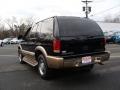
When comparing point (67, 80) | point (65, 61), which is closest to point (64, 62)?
point (65, 61)

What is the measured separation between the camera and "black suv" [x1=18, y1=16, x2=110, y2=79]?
21.5 ft

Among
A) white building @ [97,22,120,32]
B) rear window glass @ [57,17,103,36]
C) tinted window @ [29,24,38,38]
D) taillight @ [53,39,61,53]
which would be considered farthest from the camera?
white building @ [97,22,120,32]

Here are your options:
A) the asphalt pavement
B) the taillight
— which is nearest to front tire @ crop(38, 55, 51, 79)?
the asphalt pavement

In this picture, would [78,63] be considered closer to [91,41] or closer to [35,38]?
[91,41]

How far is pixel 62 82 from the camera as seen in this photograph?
6965 mm

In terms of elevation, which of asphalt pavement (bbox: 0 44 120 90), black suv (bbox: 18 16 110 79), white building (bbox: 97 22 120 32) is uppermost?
white building (bbox: 97 22 120 32)

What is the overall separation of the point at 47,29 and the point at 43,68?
4.08ft

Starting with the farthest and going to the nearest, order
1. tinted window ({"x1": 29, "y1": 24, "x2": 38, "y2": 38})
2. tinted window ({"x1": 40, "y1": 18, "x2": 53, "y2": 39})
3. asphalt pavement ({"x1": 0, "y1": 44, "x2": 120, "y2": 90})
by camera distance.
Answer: tinted window ({"x1": 29, "y1": 24, "x2": 38, "y2": 38}) < tinted window ({"x1": 40, "y1": 18, "x2": 53, "y2": 39}) < asphalt pavement ({"x1": 0, "y1": 44, "x2": 120, "y2": 90})

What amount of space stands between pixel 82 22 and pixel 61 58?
1.58 metres

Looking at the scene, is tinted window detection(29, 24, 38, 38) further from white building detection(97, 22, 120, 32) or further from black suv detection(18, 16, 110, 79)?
white building detection(97, 22, 120, 32)

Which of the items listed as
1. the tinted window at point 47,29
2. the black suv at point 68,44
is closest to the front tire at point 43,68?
the black suv at point 68,44

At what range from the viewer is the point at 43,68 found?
753 cm

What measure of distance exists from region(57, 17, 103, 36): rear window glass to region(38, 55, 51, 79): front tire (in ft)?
3.89

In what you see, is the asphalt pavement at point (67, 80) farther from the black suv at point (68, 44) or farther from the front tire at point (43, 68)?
the black suv at point (68, 44)
